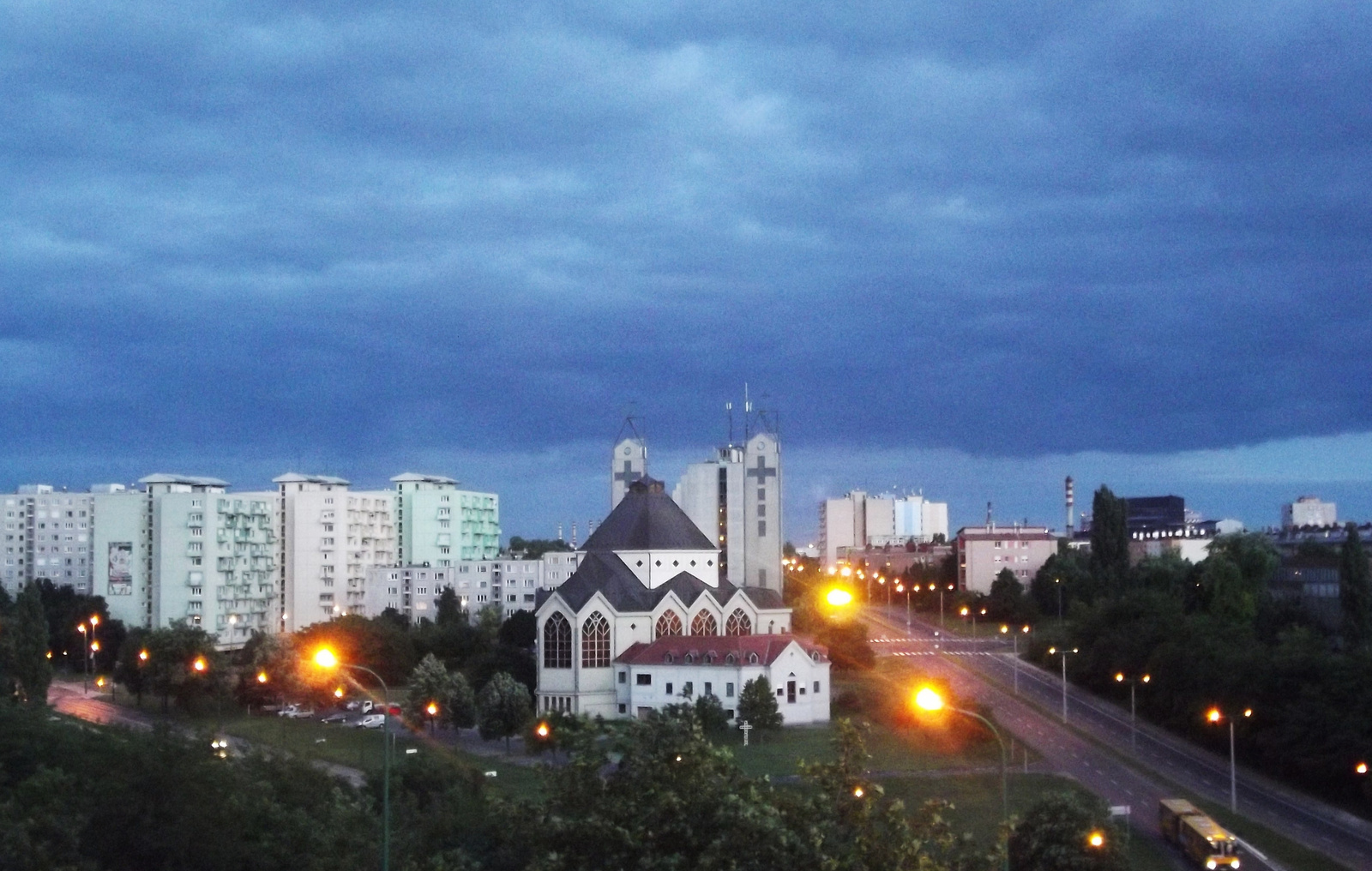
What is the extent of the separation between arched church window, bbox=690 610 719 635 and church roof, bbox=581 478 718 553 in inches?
201

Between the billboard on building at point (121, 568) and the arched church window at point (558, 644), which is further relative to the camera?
the billboard on building at point (121, 568)

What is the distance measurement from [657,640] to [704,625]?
3433mm

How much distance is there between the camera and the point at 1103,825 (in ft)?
119

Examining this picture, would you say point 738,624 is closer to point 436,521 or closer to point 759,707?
point 759,707

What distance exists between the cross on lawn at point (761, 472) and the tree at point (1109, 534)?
882 inches

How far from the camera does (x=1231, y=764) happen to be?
50.0m

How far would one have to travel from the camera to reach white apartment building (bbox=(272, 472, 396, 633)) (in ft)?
344

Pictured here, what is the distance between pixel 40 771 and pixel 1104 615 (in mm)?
61974

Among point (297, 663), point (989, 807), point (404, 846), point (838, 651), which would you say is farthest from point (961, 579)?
point (404, 846)

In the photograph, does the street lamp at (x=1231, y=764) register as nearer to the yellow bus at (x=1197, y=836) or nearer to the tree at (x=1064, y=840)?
the yellow bus at (x=1197, y=836)

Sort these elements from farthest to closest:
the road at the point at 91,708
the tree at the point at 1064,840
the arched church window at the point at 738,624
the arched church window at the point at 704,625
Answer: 1. the arched church window at the point at 738,624
2. the arched church window at the point at 704,625
3. the road at the point at 91,708
4. the tree at the point at 1064,840

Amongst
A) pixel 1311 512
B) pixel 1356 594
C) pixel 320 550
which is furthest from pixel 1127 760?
pixel 1311 512

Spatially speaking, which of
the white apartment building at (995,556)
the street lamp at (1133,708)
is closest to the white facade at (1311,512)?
the white apartment building at (995,556)

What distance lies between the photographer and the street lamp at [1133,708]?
200 feet
